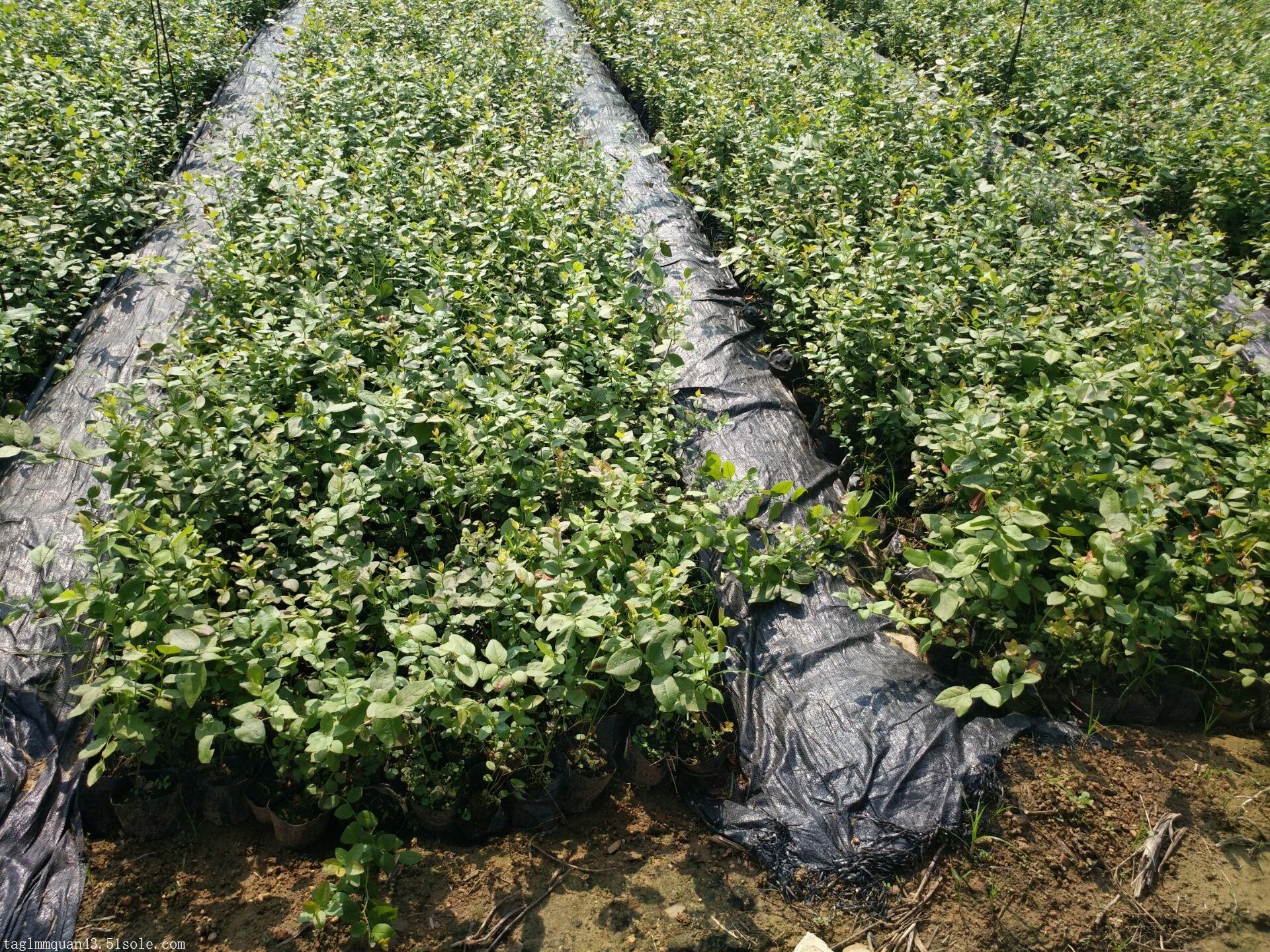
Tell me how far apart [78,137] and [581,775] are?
4.06 metres

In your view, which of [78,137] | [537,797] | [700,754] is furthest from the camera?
[78,137]

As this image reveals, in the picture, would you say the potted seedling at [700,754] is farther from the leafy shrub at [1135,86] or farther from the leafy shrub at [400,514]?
the leafy shrub at [1135,86]

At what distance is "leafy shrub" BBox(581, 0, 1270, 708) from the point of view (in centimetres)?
247

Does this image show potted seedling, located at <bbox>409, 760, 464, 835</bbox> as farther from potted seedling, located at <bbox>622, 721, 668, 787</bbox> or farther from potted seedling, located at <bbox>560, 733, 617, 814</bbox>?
potted seedling, located at <bbox>622, 721, 668, 787</bbox>

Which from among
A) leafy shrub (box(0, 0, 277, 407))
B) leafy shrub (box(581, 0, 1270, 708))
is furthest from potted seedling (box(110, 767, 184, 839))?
leafy shrub (box(581, 0, 1270, 708))

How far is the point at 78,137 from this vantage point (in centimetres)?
408

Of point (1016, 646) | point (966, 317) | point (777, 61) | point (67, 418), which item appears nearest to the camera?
point (1016, 646)

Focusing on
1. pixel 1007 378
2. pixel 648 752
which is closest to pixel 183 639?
pixel 648 752

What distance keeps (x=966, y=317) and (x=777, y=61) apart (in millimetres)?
3176

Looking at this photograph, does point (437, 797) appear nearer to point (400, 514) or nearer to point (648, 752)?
point (648, 752)

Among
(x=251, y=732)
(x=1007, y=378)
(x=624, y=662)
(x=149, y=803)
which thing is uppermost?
(x=1007, y=378)

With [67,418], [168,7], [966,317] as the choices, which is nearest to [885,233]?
[966,317]

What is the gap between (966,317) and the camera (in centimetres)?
331

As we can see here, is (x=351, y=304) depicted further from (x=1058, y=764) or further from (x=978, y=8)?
(x=978, y=8)
